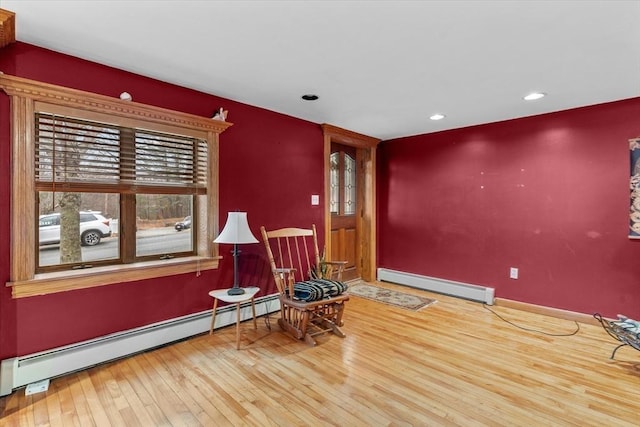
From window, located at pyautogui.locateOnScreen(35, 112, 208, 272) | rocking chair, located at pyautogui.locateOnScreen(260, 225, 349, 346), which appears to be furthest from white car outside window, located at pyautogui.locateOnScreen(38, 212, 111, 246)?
rocking chair, located at pyautogui.locateOnScreen(260, 225, 349, 346)

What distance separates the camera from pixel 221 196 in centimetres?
307

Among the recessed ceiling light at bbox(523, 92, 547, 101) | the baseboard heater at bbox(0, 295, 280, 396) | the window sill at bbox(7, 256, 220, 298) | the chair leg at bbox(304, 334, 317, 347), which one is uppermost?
the recessed ceiling light at bbox(523, 92, 547, 101)

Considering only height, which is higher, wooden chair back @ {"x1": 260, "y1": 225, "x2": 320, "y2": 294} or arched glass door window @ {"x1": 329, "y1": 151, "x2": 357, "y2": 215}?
arched glass door window @ {"x1": 329, "y1": 151, "x2": 357, "y2": 215}

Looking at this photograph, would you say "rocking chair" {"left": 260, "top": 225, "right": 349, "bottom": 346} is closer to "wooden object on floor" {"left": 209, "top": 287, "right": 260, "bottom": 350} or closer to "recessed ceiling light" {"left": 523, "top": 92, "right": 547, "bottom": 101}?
"wooden object on floor" {"left": 209, "top": 287, "right": 260, "bottom": 350}

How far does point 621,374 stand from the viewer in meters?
2.32

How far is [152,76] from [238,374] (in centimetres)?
240

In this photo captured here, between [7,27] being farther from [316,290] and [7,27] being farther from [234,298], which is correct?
[316,290]

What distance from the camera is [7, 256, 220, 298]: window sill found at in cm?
211

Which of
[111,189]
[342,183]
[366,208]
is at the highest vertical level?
[342,183]

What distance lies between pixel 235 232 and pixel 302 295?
2.62ft

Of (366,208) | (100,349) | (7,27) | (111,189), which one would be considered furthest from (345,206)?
(7,27)

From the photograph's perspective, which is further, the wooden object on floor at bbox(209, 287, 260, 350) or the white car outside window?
the wooden object on floor at bbox(209, 287, 260, 350)

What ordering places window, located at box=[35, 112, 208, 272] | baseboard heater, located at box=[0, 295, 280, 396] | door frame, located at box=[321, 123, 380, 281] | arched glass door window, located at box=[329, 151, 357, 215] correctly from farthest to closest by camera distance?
door frame, located at box=[321, 123, 380, 281] < arched glass door window, located at box=[329, 151, 357, 215] < window, located at box=[35, 112, 208, 272] < baseboard heater, located at box=[0, 295, 280, 396]

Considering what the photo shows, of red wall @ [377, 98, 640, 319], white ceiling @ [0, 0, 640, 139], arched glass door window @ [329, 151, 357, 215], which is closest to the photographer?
white ceiling @ [0, 0, 640, 139]
